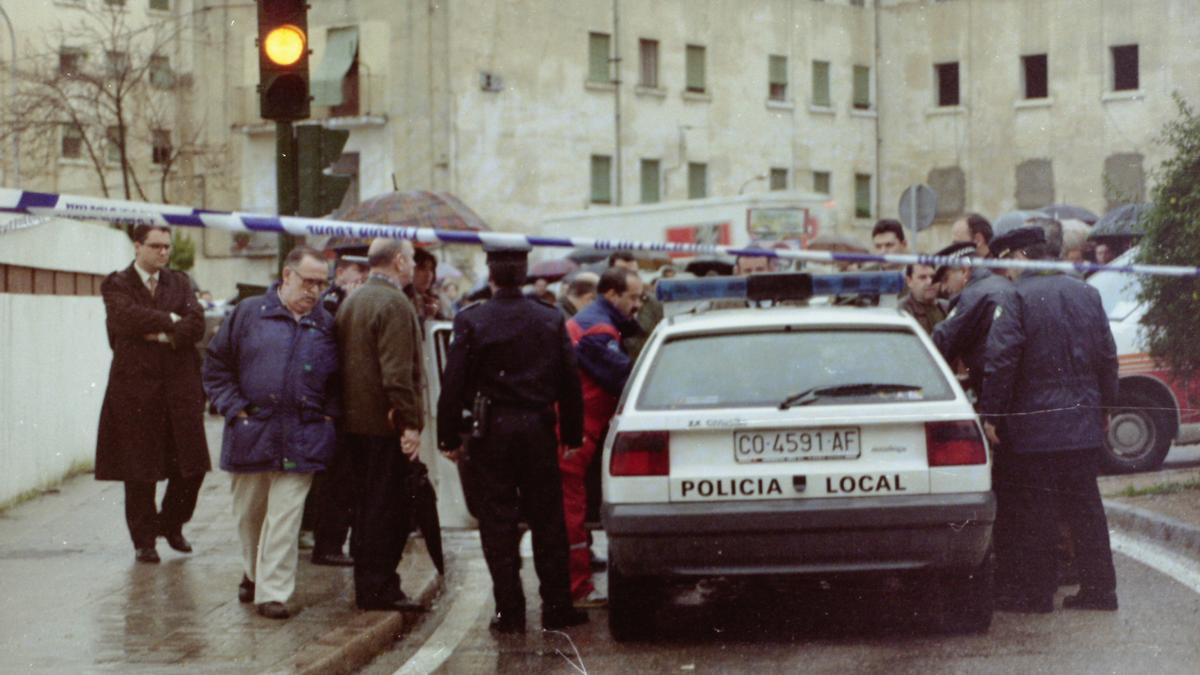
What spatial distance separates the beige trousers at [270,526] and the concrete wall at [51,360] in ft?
15.2

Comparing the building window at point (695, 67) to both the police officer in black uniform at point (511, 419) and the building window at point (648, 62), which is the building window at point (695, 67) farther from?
the police officer in black uniform at point (511, 419)

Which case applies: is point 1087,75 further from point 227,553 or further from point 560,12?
point 227,553

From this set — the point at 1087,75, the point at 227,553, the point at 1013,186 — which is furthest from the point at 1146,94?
the point at 227,553

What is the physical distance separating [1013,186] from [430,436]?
4066cm

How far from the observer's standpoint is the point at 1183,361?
13.3 metres

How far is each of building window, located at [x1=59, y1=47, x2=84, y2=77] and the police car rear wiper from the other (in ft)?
88.4

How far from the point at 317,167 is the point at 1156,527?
508cm

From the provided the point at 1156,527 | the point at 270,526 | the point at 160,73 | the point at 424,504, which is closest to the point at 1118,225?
the point at 1156,527

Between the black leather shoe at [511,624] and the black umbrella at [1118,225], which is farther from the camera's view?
the black umbrella at [1118,225]

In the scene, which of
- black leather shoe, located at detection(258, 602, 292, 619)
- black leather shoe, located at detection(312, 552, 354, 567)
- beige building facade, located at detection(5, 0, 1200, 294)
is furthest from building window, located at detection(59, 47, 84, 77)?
black leather shoe, located at detection(258, 602, 292, 619)

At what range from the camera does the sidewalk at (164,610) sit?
8492mm

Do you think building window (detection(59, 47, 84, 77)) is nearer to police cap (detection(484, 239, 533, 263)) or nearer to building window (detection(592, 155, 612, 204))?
building window (detection(592, 155, 612, 204))

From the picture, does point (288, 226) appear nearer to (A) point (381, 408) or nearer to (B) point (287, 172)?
(A) point (381, 408)

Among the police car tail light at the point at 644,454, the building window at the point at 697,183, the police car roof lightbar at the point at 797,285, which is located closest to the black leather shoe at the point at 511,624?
the police car tail light at the point at 644,454
